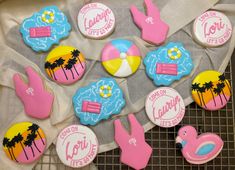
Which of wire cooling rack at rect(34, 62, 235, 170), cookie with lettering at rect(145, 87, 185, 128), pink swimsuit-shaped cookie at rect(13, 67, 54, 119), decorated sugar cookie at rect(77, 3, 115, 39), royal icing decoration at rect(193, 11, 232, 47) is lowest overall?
wire cooling rack at rect(34, 62, 235, 170)

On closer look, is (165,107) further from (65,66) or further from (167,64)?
(65,66)

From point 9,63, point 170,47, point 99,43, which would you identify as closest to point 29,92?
point 9,63

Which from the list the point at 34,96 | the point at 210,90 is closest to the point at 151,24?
the point at 210,90

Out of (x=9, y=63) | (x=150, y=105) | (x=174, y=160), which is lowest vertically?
(x=174, y=160)

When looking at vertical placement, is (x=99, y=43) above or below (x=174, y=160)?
above

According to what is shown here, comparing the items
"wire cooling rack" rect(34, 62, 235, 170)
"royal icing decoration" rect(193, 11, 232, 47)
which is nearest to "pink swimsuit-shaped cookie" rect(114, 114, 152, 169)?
"wire cooling rack" rect(34, 62, 235, 170)

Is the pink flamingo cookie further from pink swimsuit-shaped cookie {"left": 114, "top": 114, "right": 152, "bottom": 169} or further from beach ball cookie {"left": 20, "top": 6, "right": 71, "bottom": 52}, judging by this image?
beach ball cookie {"left": 20, "top": 6, "right": 71, "bottom": 52}

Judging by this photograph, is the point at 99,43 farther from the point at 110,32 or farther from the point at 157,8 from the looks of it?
the point at 157,8
